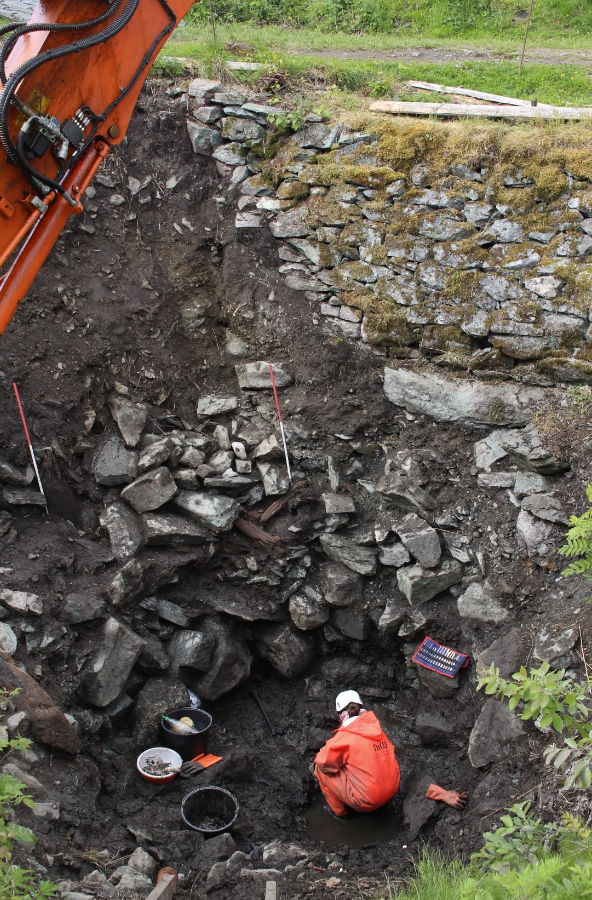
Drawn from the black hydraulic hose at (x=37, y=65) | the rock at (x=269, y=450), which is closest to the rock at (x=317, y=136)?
the rock at (x=269, y=450)

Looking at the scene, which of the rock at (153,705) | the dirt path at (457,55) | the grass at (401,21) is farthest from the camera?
the grass at (401,21)

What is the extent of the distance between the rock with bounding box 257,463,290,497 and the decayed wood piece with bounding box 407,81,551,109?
4.34 m

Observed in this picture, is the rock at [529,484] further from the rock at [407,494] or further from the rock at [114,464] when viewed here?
the rock at [114,464]

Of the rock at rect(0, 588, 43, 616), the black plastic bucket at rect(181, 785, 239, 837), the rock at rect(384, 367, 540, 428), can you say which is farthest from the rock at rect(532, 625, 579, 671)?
the rock at rect(0, 588, 43, 616)

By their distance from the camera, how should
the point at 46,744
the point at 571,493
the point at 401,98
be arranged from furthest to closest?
the point at 401,98 < the point at 571,493 < the point at 46,744

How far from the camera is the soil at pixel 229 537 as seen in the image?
4.23 meters

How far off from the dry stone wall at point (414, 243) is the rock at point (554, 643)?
2.15 metres

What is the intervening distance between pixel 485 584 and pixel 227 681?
234 centimetres

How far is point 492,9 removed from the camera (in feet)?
32.1

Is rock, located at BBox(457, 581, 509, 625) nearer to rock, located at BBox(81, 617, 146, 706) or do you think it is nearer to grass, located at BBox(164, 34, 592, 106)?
rock, located at BBox(81, 617, 146, 706)

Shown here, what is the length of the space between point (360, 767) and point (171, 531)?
2.41 meters

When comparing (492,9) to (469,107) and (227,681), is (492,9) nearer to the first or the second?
(469,107)

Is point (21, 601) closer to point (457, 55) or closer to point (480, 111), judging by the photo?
point (480, 111)

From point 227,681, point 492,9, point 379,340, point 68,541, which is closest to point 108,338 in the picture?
point 68,541
